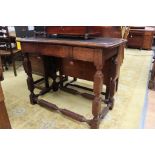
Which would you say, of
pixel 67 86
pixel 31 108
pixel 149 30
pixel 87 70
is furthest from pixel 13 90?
pixel 149 30

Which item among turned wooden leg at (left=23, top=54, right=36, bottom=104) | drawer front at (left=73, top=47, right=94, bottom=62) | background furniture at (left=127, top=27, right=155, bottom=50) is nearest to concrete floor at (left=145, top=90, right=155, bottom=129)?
drawer front at (left=73, top=47, right=94, bottom=62)

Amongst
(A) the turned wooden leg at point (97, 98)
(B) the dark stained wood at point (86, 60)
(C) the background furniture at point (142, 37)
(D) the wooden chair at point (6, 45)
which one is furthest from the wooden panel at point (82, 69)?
(C) the background furniture at point (142, 37)

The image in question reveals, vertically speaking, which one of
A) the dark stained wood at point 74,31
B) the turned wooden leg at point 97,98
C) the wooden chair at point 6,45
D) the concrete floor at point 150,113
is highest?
the dark stained wood at point 74,31

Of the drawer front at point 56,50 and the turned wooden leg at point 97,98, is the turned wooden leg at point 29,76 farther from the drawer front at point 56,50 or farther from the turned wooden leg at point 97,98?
the turned wooden leg at point 97,98

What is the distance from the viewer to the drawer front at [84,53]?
4.01 feet

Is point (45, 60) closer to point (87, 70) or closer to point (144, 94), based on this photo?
point (87, 70)

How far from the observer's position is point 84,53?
1253 millimetres

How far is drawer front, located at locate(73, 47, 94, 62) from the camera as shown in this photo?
4.01ft

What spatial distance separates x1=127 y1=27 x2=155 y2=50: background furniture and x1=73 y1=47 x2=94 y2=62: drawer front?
4163 mm

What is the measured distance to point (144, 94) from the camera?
84.0 inches

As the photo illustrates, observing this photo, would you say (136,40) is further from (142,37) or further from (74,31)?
(74,31)

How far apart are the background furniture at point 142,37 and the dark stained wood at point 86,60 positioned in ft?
11.9

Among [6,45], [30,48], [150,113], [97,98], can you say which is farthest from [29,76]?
[150,113]

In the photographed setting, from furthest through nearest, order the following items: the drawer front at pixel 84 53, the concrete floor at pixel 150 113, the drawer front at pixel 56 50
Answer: the concrete floor at pixel 150 113, the drawer front at pixel 56 50, the drawer front at pixel 84 53
